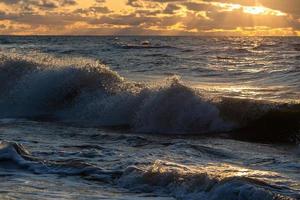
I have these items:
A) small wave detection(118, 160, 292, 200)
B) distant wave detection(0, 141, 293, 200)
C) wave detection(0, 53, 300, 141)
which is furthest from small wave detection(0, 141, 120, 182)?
wave detection(0, 53, 300, 141)

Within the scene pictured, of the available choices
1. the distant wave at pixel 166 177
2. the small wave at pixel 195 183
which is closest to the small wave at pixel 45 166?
the distant wave at pixel 166 177

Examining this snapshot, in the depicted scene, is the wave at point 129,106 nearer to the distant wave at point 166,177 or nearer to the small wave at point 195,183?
the distant wave at point 166,177

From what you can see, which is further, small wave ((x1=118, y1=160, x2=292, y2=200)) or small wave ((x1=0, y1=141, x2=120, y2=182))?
small wave ((x1=0, y1=141, x2=120, y2=182))

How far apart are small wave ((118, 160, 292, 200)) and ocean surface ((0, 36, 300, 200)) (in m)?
0.01

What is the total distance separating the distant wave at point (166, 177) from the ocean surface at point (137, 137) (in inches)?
0.6

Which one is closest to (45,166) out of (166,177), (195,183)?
(166,177)

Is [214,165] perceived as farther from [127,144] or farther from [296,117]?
[296,117]

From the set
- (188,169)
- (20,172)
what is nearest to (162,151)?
(188,169)

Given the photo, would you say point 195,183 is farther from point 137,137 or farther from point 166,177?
point 137,137

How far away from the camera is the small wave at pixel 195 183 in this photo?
20.9ft

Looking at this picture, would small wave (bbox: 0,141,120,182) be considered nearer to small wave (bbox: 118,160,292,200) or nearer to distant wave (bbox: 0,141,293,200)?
distant wave (bbox: 0,141,293,200)

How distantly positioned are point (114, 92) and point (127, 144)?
5.72 metres

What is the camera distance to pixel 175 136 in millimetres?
12086

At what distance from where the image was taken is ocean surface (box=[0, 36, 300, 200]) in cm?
705
